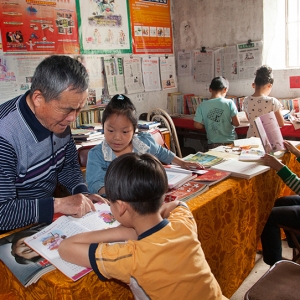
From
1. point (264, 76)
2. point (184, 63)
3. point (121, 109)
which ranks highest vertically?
point (184, 63)

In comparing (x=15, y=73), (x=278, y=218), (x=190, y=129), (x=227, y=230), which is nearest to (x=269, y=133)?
(x=278, y=218)

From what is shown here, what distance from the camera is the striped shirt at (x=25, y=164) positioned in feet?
3.95

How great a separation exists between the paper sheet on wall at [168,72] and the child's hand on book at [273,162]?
119 inches

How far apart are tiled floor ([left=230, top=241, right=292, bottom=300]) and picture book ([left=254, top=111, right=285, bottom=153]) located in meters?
0.82

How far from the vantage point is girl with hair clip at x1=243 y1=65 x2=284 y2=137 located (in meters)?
3.18

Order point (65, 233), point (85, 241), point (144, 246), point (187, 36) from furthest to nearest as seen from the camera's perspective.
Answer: point (187, 36), point (65, 233), point (85, 241), point (144, 246)

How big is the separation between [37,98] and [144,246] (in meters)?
0.67

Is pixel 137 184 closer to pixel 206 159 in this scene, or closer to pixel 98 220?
pixel 98 220

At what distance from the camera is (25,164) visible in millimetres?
1315

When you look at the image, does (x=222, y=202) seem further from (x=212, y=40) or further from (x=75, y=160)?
(x=212, y=40)

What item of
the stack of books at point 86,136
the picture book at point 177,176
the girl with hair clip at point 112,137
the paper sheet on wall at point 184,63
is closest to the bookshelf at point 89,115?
the stack of books at point 86,136

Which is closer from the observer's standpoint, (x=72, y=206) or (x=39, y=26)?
(x=72, y=206)

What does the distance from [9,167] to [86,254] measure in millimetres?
481

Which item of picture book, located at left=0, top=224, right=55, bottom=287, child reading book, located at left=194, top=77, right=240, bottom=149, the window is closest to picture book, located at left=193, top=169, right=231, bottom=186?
picture book, located at left=0, top=224, right=55, bottom=287
